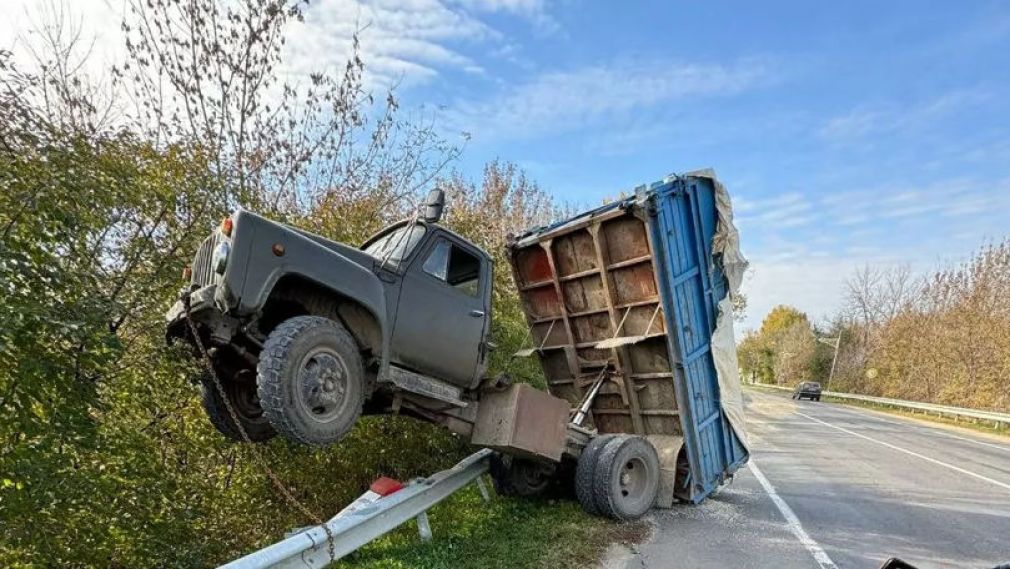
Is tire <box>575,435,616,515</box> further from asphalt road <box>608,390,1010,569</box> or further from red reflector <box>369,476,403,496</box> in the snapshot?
red reflector <box>369,476,403,496</box>

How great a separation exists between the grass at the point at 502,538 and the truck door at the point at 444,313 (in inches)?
59.1

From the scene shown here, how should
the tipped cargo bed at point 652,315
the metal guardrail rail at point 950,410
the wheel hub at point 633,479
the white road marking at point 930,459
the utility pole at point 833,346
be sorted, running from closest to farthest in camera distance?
1. the wheel hub at point 633,479
2. the tipped cargo bed at point 652,315
3. the white road marking at point 930,459
4. the metal guardrail rail at point 950,410
5. the utility pole at point 833,346

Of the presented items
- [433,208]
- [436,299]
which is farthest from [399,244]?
[436,299]

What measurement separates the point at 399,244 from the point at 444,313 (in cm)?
69

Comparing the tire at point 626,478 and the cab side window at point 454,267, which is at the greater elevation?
the cab side window at point 454,267

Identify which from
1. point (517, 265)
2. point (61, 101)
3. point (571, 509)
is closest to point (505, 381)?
point (571, 509)

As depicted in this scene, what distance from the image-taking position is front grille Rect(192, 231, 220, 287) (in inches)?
165

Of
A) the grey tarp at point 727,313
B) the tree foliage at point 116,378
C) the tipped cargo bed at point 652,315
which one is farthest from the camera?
the grey tarp at point 727,313

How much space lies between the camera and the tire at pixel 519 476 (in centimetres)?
739

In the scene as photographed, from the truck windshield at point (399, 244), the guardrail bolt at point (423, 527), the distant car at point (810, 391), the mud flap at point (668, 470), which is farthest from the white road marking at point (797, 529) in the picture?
the distant car at point (810, 391)

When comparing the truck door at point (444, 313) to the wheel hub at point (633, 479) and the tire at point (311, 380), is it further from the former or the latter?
the wheel hub at point (633, 479)

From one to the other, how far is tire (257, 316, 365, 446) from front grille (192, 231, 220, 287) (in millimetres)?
791

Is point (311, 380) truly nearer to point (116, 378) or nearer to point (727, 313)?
point (116, 378)

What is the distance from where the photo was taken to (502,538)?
573 cm
